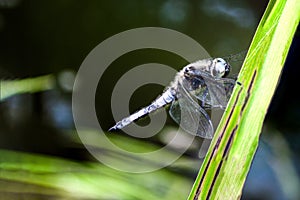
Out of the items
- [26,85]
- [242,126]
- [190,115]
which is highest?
[26,85]

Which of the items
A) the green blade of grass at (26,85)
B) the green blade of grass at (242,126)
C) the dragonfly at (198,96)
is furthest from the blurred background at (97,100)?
the green blade of grass at (242,126)

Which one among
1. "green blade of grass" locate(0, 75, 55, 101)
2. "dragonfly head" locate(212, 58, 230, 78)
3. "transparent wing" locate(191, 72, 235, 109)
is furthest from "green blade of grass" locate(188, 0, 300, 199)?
"green blade of grass" locate(0, 75, 55, 101)

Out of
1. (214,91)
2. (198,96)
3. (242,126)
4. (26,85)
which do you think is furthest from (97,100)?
(242,126)

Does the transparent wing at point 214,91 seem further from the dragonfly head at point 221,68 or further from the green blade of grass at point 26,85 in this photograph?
the green blade of grass at point 26,85

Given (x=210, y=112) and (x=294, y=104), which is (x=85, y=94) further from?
(x=294, y=104)

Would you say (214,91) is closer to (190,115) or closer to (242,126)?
(190,115)

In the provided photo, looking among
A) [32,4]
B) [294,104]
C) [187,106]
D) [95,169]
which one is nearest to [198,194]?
[187,106]
